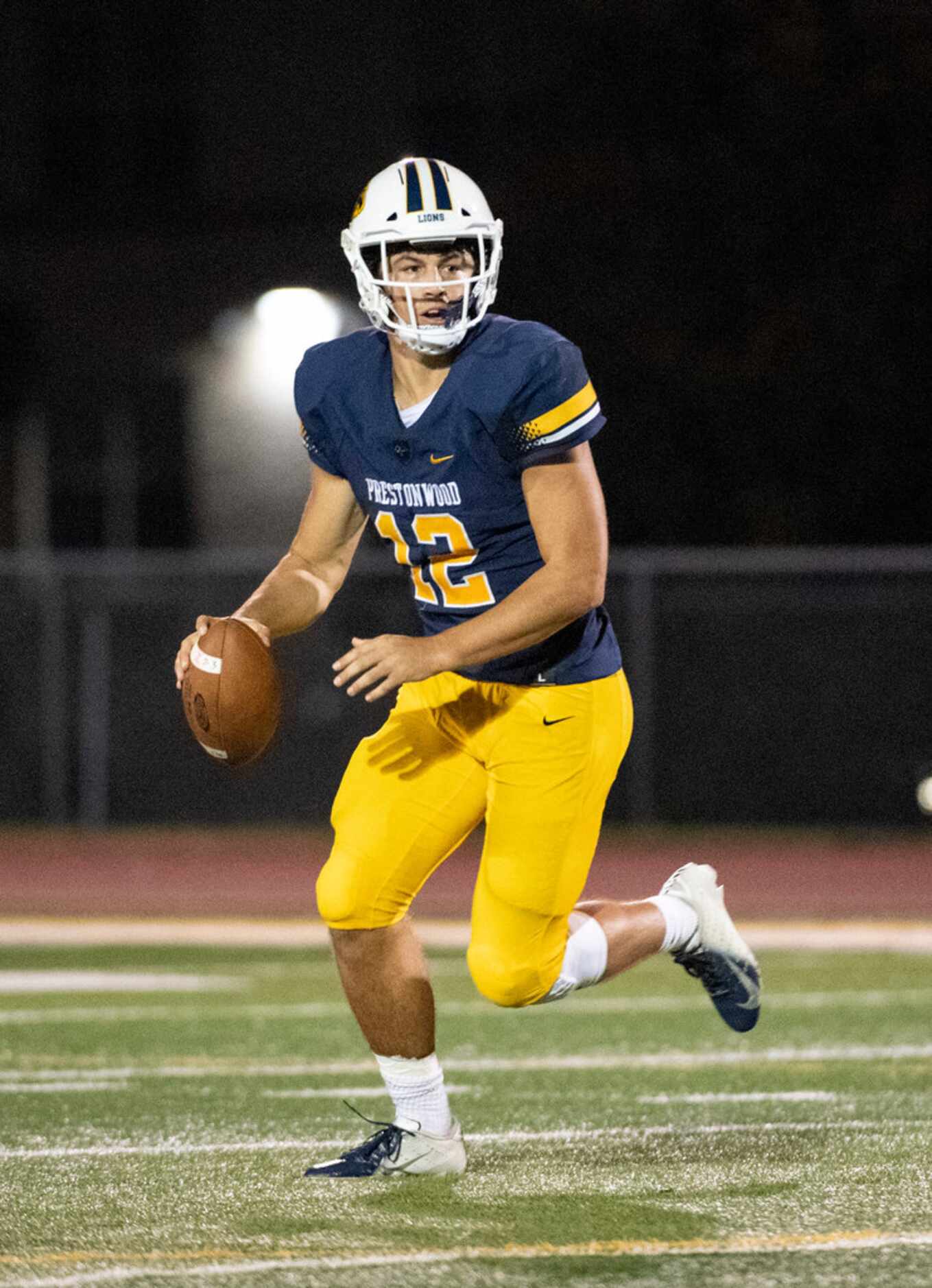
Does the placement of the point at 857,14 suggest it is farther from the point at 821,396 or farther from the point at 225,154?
the point at 225,154

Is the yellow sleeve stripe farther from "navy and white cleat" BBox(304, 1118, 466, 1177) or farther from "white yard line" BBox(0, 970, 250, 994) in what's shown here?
"white yard line" BBox(0, 970, 250, 994)

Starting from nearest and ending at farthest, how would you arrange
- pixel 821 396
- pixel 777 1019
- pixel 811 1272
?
1. pixel 811 1272
2. pixel 777 1019
3. pixel 821 396

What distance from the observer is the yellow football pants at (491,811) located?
4.46 m

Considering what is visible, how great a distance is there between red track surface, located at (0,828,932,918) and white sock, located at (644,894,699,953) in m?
5.85

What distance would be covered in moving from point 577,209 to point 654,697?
585 cm

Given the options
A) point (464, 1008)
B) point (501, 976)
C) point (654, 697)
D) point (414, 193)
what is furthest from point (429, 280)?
point (654, 697)

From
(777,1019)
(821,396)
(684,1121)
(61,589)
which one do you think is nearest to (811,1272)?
(684,1121)

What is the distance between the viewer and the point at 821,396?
17750mm

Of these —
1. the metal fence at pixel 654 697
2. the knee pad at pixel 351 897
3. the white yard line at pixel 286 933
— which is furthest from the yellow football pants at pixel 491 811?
the metal fence at pixel 654 697

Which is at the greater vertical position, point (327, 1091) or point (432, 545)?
point (432, 545)

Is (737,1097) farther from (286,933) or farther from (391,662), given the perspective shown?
(286,933)

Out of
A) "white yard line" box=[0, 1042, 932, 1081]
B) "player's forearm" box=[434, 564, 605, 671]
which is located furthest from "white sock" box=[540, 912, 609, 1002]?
"white yard line" box=[0, 1042, 932, 1081]

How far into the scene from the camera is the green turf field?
3.75 m

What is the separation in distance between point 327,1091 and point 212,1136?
778 millimetres
